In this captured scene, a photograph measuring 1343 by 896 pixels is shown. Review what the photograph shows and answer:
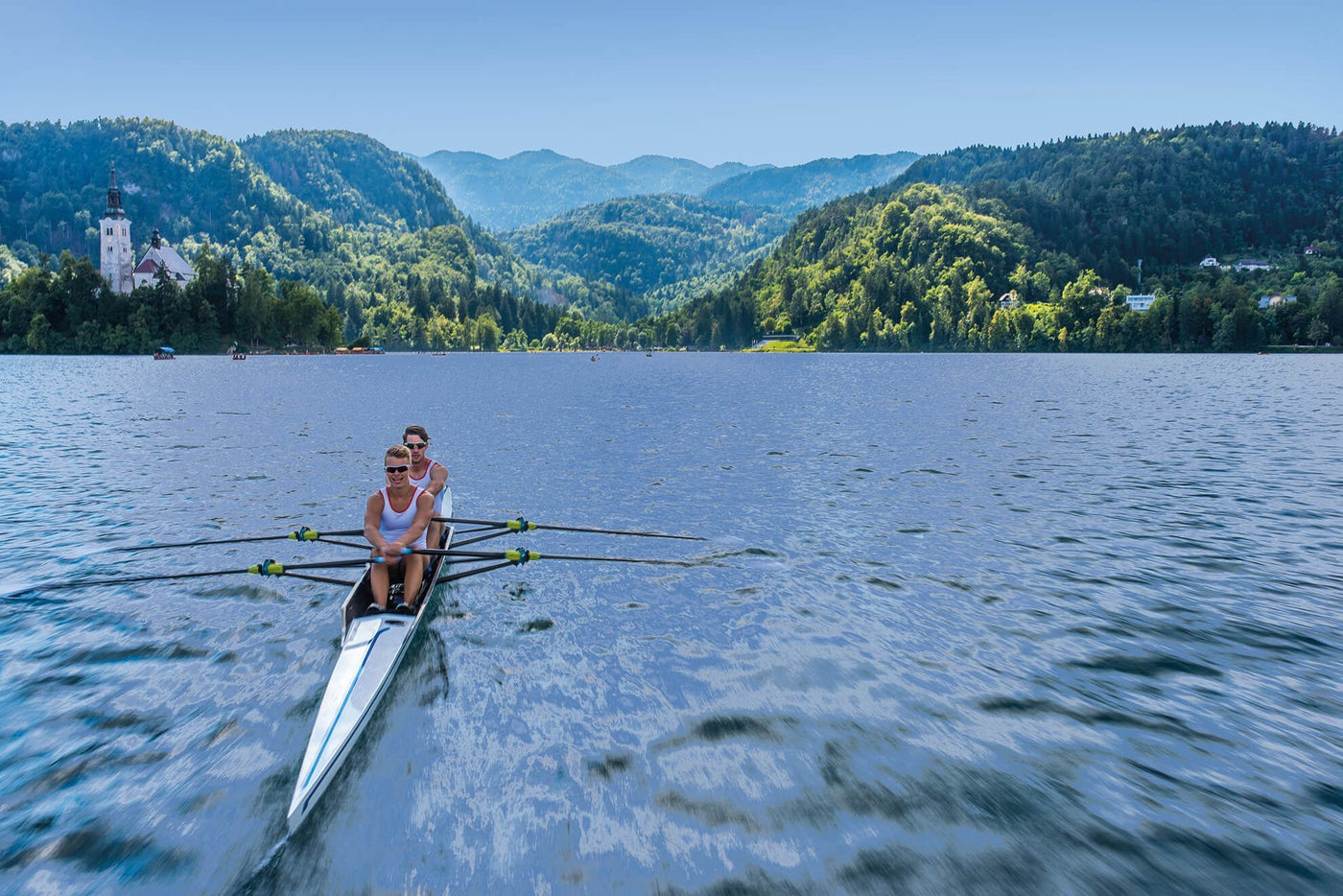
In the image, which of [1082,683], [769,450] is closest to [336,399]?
[769,450]

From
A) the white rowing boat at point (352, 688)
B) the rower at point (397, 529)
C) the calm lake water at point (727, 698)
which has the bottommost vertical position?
the calm lake water at point (727, 698)

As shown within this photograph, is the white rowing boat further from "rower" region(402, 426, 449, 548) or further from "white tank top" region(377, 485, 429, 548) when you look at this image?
"rower" region(402, 426, 449, 548)

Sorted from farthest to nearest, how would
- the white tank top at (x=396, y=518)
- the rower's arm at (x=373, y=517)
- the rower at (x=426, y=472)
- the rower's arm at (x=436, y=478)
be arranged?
the rower's arm at (x=436, y=478), the rower at (x=426, y=472), the white tank top at (x=396, y=518), the rower's arm at (x=373, y=517)

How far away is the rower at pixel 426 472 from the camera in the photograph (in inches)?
689

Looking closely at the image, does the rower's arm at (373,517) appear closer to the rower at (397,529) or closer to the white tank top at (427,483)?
the rower at (397,529)

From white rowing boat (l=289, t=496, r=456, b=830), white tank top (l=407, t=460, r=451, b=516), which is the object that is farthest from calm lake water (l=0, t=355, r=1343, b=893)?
white tank top (l=407, t=460, r=451, b=516)

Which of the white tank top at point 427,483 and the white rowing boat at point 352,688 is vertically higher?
the white tank top at point 427,483

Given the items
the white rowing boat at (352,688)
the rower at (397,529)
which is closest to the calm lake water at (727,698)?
the white rowing boat at (352,688)

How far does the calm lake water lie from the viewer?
858 centimetres

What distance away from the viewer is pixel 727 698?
1239 centimetres

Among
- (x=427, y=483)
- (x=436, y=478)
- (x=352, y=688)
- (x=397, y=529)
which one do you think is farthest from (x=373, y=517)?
(x=427, y=483)

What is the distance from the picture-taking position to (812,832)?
8953mm

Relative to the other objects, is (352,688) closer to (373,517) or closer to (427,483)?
(373,517)

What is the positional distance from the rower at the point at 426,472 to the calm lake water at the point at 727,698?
5.91ft
